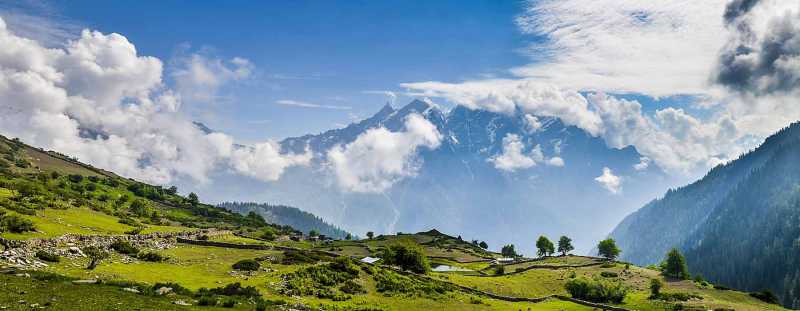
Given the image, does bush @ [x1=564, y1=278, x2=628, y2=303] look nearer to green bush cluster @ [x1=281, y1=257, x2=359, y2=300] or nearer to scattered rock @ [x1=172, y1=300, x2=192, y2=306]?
green bush cluster @ [x1=281, y1=257, x2=359, y2=300]

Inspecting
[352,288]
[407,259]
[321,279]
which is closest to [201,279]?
[321,279]

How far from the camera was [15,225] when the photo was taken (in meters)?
53.1

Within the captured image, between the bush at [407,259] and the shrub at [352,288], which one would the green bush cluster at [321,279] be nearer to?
the shrub at [352,288]

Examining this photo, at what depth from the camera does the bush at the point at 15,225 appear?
52.2 metres

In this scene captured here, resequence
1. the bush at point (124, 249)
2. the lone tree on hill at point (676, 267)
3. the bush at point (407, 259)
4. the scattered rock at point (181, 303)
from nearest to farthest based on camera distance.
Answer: the scattered rock at point (181, 303), the bush at point (124, 249), the bush at point (407, 259), the lone tree on hill at point (676, 267)

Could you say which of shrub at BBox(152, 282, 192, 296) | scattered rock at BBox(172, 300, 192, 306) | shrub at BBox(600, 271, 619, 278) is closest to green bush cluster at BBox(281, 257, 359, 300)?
shrub at BBox(152, 282, 192, 296)

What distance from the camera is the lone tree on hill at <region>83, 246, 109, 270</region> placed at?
46.7 m

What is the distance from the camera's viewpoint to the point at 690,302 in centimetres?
8094

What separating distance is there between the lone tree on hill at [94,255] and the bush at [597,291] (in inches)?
2876

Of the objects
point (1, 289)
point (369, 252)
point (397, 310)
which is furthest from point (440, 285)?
point (369, 252)

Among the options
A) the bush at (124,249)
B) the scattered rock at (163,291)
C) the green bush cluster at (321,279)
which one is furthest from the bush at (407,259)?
the scattered rock at (163,291)

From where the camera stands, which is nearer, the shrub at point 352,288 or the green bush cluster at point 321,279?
the green bush cluster at point 321,279

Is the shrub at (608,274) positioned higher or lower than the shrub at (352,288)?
higher

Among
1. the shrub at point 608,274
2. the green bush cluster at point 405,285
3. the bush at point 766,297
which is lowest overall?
the green bush cluster at point 405,285
